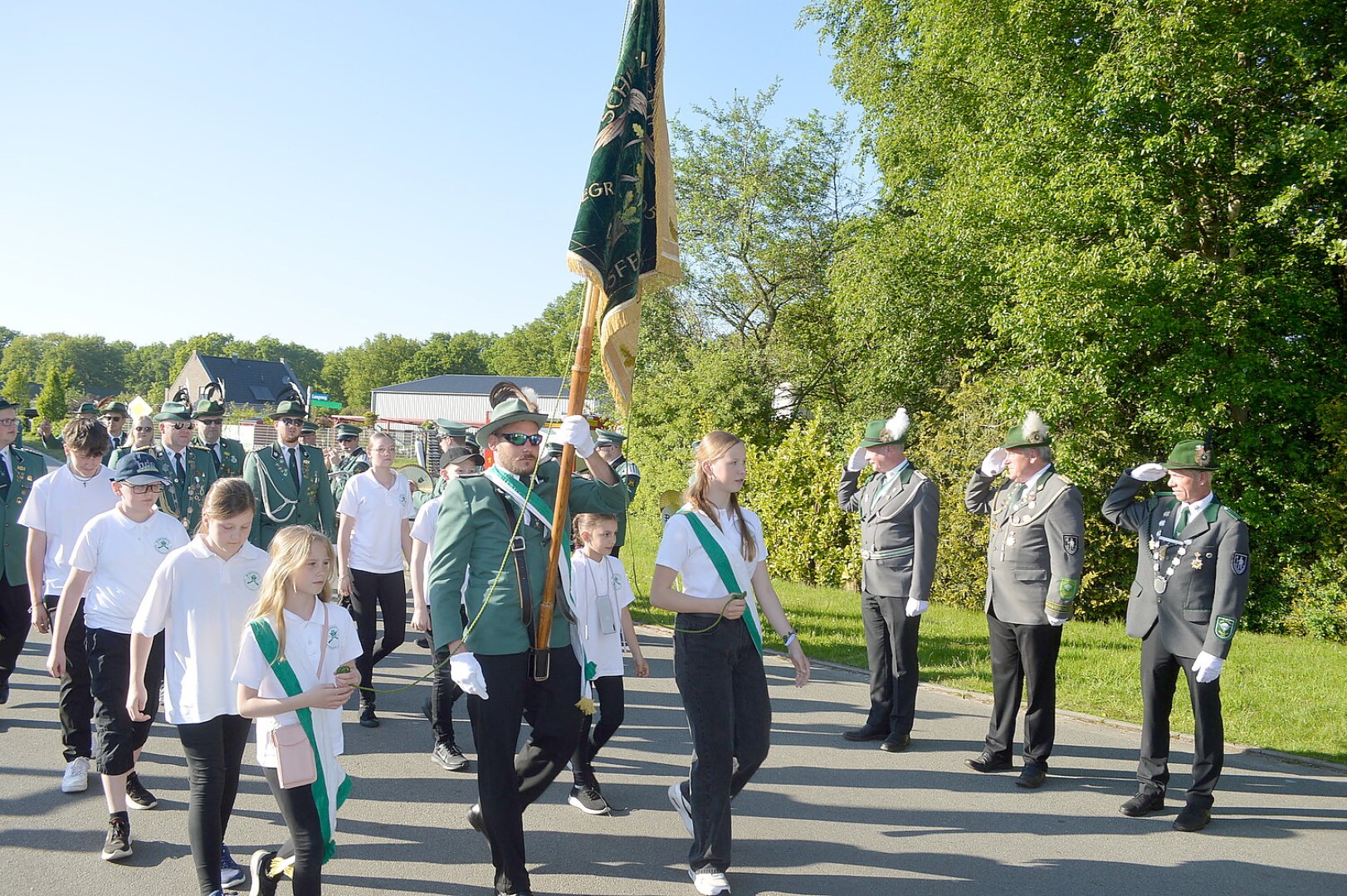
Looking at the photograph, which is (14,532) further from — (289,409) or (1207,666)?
(1207,666)

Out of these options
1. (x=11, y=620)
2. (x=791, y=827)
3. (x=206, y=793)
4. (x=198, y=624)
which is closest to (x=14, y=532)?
(x=11, y=620)

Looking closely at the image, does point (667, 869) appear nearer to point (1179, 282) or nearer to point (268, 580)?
point (268, 580)

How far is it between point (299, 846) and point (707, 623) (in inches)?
74.3

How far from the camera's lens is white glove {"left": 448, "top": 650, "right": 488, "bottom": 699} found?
12.7 feet

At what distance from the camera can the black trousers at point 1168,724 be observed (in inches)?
208

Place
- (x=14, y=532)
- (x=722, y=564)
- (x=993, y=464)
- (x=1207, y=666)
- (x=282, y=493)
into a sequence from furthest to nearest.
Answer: (x=282, y=493) < (x=993, y=464) < (x=14, y=532) < (x=1207, y=666) < (x=722, y=564)

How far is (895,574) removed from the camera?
688cm

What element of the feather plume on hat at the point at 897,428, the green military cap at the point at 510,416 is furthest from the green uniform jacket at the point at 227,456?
the feather plume on hat at the point at 897,428

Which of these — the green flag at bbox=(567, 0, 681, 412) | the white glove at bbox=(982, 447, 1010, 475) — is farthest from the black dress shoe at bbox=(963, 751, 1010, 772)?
the green flag at bbox=(567, 0, 681, 412)

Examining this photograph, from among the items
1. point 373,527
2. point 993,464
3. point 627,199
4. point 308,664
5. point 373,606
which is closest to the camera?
point 308,664

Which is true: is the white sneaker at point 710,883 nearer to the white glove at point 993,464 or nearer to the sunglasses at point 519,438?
the sunglasses at point 519,438

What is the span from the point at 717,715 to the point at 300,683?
1.80m

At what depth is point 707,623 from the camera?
4387mm

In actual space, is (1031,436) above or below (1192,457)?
above
